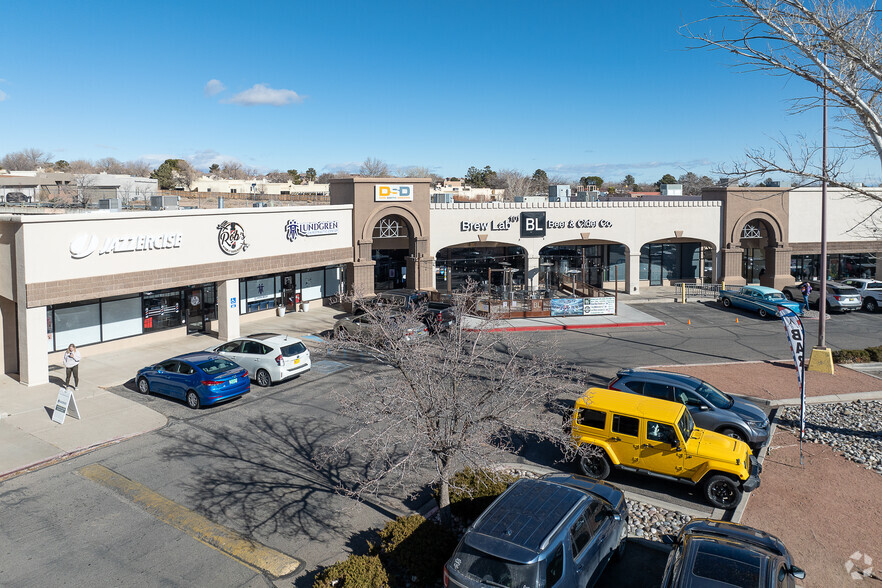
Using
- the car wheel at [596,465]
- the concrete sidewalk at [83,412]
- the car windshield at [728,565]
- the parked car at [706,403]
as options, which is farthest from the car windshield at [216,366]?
the car windshield at [728,565]

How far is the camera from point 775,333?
2958cm

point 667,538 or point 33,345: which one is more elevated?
point 33,345

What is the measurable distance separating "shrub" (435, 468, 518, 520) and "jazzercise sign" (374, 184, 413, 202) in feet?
81.5

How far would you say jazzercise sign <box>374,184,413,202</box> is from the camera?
35406 mm

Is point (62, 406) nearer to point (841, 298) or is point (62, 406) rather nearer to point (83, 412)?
point (83, 412)

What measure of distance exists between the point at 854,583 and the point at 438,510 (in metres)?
6.78

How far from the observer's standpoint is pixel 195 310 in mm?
28969

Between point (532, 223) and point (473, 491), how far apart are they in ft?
93.8

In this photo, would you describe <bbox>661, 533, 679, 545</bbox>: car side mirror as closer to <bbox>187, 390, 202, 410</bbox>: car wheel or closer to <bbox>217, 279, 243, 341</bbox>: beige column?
<bbox>187, 390, 202, 410</bbox>: car wheel

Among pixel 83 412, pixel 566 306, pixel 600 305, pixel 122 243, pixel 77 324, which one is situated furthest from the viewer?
pixel 600 305

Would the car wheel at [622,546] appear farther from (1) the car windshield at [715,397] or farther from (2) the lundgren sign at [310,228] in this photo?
(2) the lundgren sign at [310,228]

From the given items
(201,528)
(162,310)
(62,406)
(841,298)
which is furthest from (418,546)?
(841,298)

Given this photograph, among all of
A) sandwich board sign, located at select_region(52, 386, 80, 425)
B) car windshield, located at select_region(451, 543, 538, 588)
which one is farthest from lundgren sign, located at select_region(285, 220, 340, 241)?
car windshield, located at select_region(451, 543, 538, 588)

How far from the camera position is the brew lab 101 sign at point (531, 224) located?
3841 centimetres
